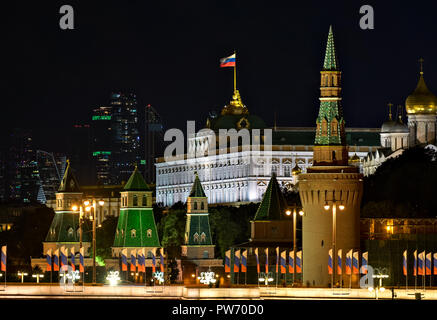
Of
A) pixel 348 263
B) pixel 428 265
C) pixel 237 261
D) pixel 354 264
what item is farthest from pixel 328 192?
pixel 237 261

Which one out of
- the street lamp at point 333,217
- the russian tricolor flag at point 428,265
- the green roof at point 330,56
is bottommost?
the russian tricolor flag at point 428,265

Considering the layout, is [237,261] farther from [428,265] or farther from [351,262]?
[428,265]

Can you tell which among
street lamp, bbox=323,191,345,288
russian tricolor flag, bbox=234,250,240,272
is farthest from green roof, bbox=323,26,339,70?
russian tricolor flag, bbox=234,250,240,272

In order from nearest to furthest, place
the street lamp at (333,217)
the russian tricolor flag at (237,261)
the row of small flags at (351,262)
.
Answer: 1. the street lamp at (333,217)
2. the row of small flags at (351,262)
3. the russian tricolor flag at (237,261)

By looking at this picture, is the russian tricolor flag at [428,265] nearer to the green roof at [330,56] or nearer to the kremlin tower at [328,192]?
the kremlin tower at [328,192]

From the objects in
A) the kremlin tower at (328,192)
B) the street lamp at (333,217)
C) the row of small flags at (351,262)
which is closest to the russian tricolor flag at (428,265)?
the row of small flags at (351,262)

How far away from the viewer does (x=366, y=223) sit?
187m

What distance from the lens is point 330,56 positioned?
16975cm

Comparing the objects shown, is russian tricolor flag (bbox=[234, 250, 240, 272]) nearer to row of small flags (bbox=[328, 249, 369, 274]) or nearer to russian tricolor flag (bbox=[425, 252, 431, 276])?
row of small flags (bbox=[328, 249, 369, 274])

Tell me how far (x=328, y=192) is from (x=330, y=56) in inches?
434

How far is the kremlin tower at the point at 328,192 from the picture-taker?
548 feet
